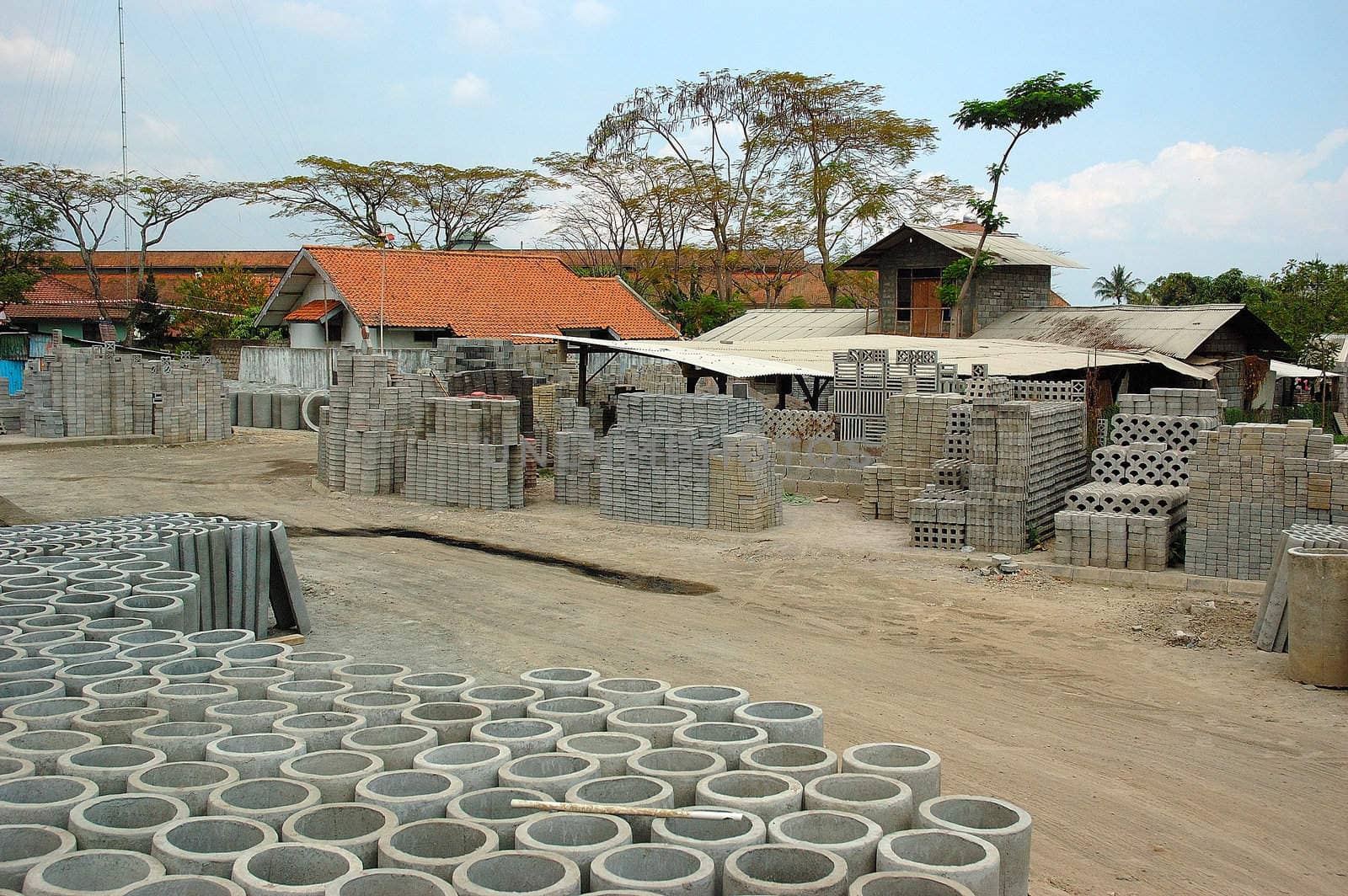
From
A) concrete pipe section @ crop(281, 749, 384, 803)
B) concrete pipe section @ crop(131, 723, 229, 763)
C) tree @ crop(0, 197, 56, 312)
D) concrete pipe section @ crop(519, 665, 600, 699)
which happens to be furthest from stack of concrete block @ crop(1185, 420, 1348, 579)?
tree @ crop(0, 197, 56, 312)

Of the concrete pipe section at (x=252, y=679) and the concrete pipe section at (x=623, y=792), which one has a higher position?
the concrete pipe section at (x=252, y=679)

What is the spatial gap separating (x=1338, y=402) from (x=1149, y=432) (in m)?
31.6

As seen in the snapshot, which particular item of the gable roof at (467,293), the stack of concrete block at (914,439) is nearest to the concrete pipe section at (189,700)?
the stack of concrete block at (914,439)

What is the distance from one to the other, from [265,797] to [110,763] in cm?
95

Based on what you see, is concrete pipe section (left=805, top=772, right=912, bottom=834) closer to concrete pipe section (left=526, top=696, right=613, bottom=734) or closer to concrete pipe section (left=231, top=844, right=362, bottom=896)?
concrete pipe section (left=526, top=696, right=613, bottom=734)

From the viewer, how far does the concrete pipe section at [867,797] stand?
498 centimetres

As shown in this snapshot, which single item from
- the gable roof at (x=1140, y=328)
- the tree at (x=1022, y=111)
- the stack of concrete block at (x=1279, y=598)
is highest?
the tree at (x=1022, y=111)

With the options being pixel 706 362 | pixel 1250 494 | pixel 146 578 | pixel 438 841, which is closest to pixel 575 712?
pixel 438 841

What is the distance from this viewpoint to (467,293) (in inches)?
1572

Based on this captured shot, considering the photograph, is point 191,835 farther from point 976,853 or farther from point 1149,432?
point 1149,432

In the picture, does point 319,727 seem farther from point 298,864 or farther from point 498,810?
Answer: point 298,864

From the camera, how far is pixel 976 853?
4609 mm

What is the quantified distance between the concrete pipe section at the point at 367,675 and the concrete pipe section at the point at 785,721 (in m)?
2.31

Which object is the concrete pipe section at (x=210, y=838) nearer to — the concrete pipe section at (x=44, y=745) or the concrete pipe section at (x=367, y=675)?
the concrete pipe section at (x=44, y=745)
